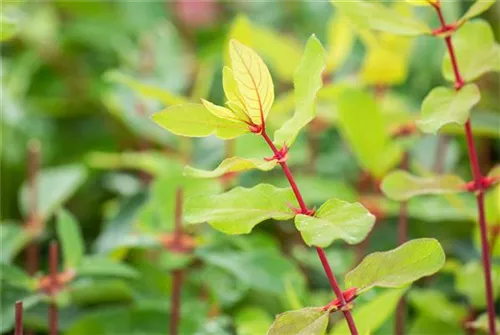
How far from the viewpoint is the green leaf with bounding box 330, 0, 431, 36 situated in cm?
42

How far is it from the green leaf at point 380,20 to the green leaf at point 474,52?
2 cm

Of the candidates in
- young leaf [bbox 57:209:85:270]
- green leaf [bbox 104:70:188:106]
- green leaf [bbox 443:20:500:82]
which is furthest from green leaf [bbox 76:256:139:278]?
green leaf [bbox 443:20:500:82]

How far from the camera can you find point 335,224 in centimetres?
34

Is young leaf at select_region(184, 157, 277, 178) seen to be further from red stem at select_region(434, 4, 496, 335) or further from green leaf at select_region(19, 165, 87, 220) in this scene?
green leaf at select_region(19, 165, 87, 220)

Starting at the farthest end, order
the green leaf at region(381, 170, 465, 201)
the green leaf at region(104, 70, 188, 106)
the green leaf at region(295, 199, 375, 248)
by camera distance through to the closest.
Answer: the green leaf at region(104, 70, 188, 106), the green leaf at region(381, 170, 465, 201), the green leaf at region(295, 199, 375, 248)

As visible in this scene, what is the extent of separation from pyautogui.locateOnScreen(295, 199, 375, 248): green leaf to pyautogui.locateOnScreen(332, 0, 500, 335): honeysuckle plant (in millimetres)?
67

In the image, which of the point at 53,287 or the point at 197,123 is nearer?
the point at 197,123

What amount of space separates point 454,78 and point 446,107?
0.09 feet

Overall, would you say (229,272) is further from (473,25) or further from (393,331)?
(473,25)

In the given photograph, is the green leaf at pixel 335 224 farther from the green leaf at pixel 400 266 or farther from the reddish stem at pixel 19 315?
the reddish stem at pixel 19 315

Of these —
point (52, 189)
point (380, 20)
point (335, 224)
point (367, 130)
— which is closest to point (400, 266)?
point (335, 224)

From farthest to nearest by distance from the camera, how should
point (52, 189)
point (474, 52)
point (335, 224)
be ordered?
point (52, 189) → point (474, 52) → point (335, 224)

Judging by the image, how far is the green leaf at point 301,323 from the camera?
344 mm

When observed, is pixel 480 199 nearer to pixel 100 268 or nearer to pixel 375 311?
pixel 375 311
